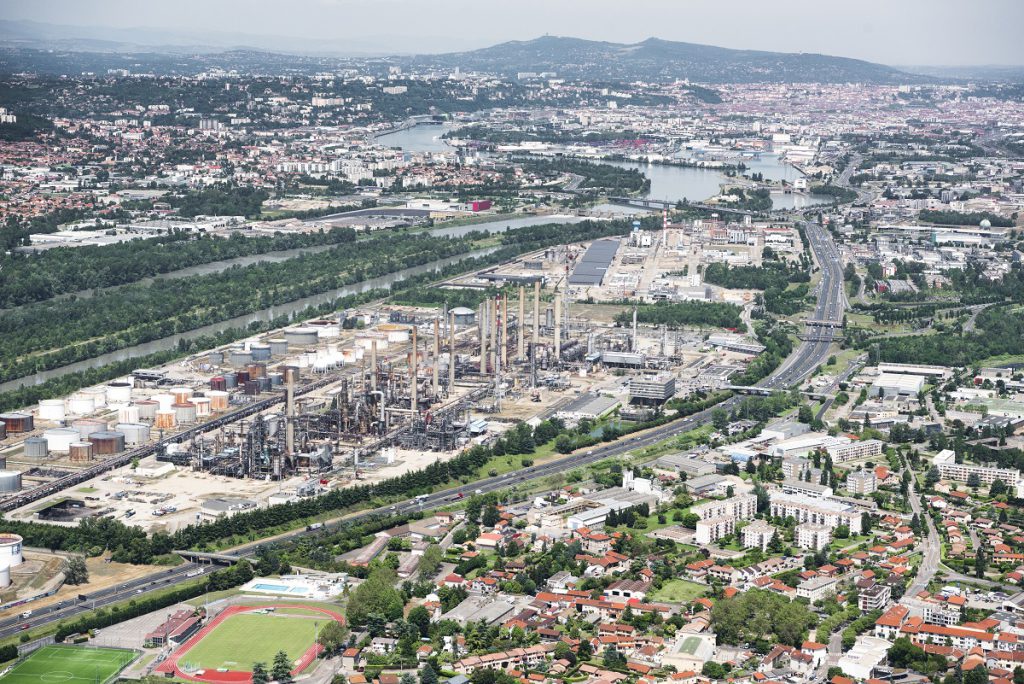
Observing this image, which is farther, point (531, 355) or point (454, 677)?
point (531, 355)

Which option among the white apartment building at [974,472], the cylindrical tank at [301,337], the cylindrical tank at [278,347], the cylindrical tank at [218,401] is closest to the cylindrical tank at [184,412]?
the cylindrical tank at [218,401]

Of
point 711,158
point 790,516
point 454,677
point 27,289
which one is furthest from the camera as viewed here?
point 711,158

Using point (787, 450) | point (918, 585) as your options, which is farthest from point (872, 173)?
point (918, 585)

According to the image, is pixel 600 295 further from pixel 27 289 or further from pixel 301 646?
pixel 301 646

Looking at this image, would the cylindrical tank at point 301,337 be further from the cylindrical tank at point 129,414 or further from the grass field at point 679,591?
the grass field at point 679,591

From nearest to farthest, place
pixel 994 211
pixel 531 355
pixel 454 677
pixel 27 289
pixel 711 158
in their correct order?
pixel 454 677 < pixel 531 355 < pixel 27 289 < pixel 994 211 < pixel 711 158
